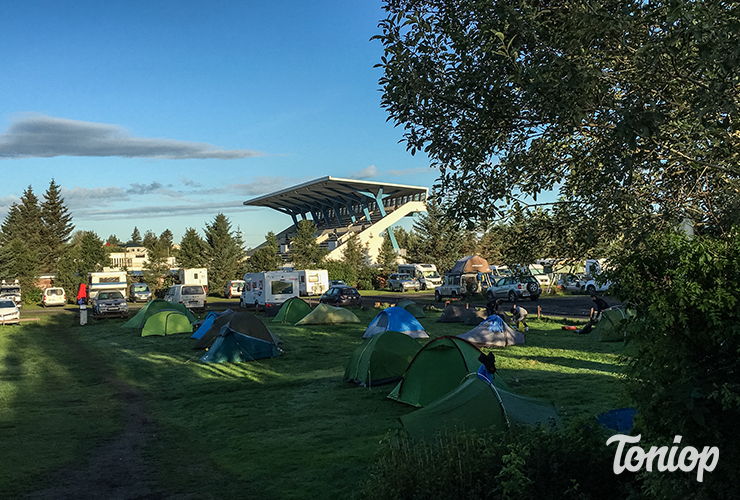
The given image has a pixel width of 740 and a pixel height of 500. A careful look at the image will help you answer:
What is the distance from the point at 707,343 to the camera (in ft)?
14.8

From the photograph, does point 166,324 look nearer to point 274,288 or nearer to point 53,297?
point 274,288

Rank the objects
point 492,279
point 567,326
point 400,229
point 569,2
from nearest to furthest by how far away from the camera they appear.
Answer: point 569,2 < point 567,326 < point 492,279 < point 400,229

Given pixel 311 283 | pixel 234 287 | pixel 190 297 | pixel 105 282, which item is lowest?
pixel 190 297

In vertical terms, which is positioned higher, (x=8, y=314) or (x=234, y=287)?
(x=234, y=287)

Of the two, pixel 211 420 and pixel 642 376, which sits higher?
pixel 642 376

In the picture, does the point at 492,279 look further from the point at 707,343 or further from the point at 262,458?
the point at 707,343

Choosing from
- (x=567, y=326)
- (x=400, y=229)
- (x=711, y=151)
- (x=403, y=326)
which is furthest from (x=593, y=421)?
(x=400, y=229)

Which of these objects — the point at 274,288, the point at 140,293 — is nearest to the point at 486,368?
the point at 274,288

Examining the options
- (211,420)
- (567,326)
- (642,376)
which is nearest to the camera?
(642,376)

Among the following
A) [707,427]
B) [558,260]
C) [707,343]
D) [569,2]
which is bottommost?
[707,427]

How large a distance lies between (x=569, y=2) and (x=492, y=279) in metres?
37.8

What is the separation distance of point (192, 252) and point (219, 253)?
8.64ft

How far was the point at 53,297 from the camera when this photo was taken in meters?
47.3

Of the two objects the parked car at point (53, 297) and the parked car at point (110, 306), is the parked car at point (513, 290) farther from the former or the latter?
the parked car at point (53, 297)
